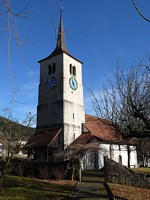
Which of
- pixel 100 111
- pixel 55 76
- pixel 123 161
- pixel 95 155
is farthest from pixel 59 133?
pixel 100 111

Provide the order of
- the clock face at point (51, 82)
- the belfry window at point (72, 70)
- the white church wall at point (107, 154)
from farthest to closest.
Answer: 1. the belfry window at point (72, 70)
2. the clock face at point (51, 82)
3. the white church wall at point (107, 154)

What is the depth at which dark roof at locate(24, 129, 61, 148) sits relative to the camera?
34.6 meters

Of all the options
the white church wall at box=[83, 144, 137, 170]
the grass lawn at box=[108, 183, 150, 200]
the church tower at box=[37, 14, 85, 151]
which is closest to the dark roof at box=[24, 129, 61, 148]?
the church tower at box=[37, 14, 85, 151]

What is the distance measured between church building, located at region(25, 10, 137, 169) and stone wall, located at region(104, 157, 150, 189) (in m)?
14.0

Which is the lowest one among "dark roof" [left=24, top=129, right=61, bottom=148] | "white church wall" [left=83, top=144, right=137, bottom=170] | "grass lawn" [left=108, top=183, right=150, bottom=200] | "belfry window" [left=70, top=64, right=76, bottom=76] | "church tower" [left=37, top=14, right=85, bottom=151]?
"grass lawn" [left=108, top=183, right=150, bottom=200]

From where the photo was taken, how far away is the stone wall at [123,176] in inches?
715

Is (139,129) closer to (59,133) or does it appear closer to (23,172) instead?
(23,172)

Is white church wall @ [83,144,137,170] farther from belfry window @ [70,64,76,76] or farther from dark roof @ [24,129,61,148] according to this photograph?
belfry window @ [70,64,76,76]

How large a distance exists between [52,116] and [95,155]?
923 centimetres

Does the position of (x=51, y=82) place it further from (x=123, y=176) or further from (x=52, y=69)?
(x=123, y=176)

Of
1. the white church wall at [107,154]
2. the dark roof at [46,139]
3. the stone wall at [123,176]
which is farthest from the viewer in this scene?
the dark roof at [46,139]

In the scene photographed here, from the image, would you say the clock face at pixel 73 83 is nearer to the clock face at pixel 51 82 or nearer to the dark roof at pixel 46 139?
the clock face at pixel 51 82

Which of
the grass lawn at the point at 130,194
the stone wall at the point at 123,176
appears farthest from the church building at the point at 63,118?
the grass lawn at the point at 130,194

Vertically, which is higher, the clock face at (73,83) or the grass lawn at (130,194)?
the clock face at (73,83)
